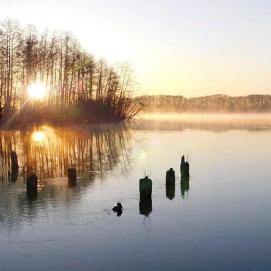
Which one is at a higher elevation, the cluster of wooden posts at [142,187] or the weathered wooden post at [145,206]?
the cluster of wooden posts at [142,187]

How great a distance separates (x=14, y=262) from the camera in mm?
16469

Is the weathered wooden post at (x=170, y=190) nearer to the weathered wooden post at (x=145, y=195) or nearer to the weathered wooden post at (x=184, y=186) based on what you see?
the weathered wooden post at (x=184, y=186)

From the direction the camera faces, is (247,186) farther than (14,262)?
Yes

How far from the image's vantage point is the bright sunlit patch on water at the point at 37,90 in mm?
92875

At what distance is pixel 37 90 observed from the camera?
96.2 m

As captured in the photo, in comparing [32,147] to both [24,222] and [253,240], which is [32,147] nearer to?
[24,222]

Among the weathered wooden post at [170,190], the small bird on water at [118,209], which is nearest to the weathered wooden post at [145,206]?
the small bird on water at [118,209]

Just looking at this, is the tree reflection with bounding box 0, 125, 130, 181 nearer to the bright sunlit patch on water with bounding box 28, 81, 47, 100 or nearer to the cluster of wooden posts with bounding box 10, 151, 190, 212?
the cluster of wooden posts with bounding box 10, 151, 190, 212

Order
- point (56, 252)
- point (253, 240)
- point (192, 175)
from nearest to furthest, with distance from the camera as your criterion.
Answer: point (56, 252) < point (253, 240) < point (192, 175)

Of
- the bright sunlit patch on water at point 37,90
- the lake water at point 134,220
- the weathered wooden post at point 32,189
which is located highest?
the bright sunlit patch on water at point 37,90

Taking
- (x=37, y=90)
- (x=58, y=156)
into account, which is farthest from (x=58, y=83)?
(x=58, y=156)

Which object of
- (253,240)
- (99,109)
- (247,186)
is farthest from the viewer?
(99,109)

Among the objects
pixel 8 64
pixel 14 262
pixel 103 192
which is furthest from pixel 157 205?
pixel 8 64

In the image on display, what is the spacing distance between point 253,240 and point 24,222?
10.4 m
